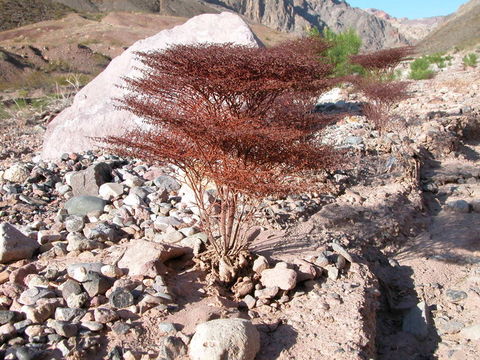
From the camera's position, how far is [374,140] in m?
7.84

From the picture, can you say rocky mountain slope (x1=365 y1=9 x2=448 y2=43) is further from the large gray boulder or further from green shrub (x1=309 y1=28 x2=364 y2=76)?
the large gray boulder

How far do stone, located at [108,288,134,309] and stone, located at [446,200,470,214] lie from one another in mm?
4652

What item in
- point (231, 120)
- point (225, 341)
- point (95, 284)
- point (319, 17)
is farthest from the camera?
point (319, 17)

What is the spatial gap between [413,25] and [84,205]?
136 metres

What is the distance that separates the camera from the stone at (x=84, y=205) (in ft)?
16.6

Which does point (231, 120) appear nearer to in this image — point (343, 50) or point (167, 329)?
point (167, 329)

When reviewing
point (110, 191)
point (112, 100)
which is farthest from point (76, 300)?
point (112, 100)

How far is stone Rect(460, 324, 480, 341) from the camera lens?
368cm

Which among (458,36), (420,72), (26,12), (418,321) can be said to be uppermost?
(458,36)

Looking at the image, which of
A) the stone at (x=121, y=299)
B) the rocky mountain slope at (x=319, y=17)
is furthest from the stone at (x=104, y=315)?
the rocky mountain slope at (x=319, y=17)

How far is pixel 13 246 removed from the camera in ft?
12.5

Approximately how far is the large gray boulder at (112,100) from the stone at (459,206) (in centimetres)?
365

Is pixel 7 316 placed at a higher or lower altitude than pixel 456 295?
higher

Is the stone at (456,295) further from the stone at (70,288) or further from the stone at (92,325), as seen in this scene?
the stone at (70,288)
